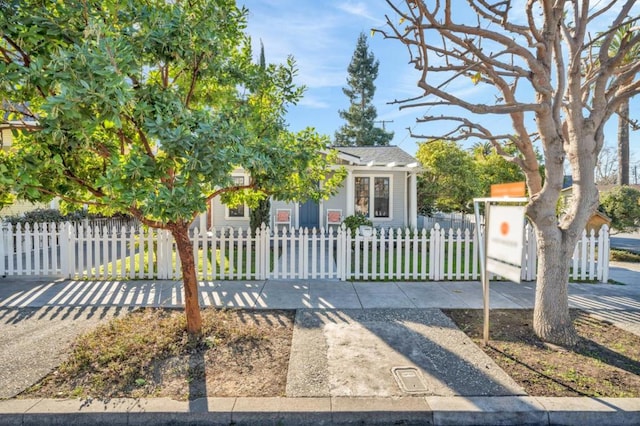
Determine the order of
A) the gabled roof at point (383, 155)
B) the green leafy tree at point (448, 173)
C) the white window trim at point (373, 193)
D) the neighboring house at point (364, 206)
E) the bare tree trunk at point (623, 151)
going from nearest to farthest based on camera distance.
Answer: the neighboring house at point (364, 206), the white window trim at point (373, 193), the gabled roof at point (383, 155), the green leafy tree at point (448, 173), the bare tree trunk at point (623, 151)

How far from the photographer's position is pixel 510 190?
360cm

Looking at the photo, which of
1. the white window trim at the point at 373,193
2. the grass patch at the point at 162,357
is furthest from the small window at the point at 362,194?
A: the grass patch at the point at 162,357

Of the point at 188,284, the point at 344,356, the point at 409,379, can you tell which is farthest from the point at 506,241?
the point at 188,284

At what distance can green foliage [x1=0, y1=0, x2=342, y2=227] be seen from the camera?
2518 millimetres

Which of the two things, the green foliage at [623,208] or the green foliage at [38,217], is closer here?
the green foliage at [38,217]

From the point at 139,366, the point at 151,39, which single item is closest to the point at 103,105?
the point at 151,39

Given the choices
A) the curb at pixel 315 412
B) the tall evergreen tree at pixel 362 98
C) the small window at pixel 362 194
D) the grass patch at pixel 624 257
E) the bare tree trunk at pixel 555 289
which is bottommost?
the curb at pixel 315 412

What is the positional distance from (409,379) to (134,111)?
3.67 metres

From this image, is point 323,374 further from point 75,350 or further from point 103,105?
point 103,105

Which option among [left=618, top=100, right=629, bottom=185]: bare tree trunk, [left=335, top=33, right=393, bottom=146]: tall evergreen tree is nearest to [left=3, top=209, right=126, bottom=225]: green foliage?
[left=618, top=100, right=629, bottom=185]: bare tree trunk

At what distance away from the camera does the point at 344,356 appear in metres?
3.59

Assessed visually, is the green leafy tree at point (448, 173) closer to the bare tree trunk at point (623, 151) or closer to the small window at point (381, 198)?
the small window at point (381, 198)

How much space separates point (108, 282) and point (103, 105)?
5239mm

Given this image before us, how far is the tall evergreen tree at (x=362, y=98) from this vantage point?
37.7 m
